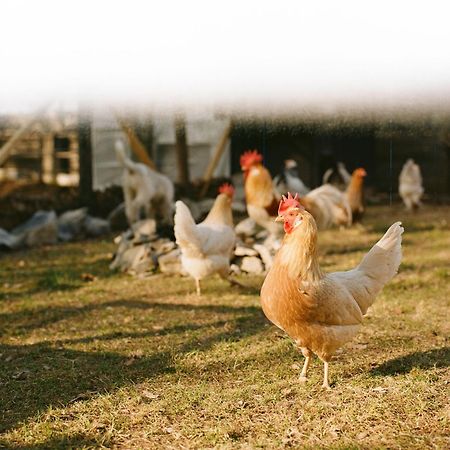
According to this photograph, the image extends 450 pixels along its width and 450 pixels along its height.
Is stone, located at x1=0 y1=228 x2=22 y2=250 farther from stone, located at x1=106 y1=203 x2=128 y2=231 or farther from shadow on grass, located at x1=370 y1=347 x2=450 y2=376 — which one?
shadow on grass, located at x1=370 y1=347 x2=450 y2=376

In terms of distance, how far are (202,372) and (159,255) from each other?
3633mm

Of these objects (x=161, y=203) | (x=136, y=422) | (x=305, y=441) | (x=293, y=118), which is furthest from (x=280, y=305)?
(x=161, y=203)

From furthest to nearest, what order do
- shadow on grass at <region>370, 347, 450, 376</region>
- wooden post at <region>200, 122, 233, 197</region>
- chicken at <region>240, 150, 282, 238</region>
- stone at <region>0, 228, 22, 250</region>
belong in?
wooden post at <region>200, 122, 233, 197</region> < stone at <region>0, 228, 22, 250</region> < chicken at <region>240, 150, 282, 238</region> < shadow on grass at <region>370, 347, 450, 376</region>

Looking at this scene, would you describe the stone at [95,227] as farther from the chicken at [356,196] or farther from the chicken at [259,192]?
the chicken at [356,196]

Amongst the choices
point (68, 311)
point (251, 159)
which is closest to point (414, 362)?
point (68, 311)

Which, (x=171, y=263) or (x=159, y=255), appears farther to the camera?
(x=159, y=255)

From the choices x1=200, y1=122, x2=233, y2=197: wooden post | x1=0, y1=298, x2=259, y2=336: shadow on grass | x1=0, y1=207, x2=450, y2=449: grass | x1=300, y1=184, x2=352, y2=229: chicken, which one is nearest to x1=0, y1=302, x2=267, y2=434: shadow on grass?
x1=0, y1=207, x2=450, y2=449: grass

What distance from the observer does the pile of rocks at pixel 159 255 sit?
724 cm

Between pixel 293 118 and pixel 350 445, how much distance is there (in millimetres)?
4013

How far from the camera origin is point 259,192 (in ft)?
24.6

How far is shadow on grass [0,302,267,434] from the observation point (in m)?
3.56

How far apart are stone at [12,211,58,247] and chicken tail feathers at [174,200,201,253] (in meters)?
4.54

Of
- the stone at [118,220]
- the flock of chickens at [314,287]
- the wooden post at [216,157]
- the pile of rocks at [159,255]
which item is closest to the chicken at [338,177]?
the wooden post at [216,157]

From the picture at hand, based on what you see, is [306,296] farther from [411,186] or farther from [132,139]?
[411,186]
